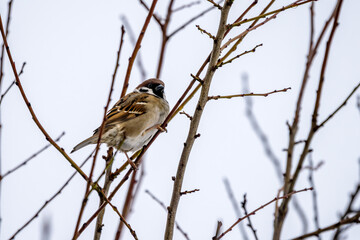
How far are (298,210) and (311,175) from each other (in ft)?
0.84

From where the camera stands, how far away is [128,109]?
4.40 m

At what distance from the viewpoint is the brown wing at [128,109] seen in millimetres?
4203

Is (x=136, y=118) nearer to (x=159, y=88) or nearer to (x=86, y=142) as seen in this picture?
(x=159, y=88)

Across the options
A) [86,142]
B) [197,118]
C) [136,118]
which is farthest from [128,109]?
[197,118]

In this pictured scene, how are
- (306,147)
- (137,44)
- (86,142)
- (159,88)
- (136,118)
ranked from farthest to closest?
(159,88) < (136,118) < (86,142) < (306,147) < (137,44)

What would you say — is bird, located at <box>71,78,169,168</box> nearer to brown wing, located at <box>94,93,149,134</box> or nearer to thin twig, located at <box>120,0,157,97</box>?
brown wing, located at <box>94,93,149,134</box>

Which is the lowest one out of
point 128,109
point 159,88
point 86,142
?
point 86,142

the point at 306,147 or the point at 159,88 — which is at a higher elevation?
the point at 159,88

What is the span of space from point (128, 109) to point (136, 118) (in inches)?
6.0

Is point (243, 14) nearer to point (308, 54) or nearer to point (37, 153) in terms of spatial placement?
point (308, 54)

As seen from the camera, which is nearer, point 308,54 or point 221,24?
point 221,24

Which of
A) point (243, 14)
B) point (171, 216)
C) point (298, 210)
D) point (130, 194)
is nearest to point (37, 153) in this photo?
point (130, 194)

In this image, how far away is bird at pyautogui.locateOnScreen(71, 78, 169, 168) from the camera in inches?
158

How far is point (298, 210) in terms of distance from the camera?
2949mm
